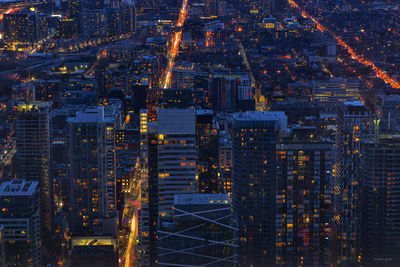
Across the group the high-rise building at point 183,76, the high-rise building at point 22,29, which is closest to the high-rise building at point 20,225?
the high-rise building at point 183,76

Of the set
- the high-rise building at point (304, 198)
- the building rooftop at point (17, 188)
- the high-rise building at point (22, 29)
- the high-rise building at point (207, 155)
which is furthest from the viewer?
the high-rise building at point (22, 29)

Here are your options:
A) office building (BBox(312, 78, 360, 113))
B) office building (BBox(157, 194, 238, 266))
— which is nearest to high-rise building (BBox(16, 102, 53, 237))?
office building (BBox(157, 194, 238, 266))

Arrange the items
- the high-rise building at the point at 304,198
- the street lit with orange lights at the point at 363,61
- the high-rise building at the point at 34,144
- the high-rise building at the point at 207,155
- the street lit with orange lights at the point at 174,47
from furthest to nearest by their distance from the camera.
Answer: the street lit with orange lights at the point at 174,47, the street lit with orange lights at the point at 363,61, the high-rise building at the point at 34,144, the high-rise building at the point at 207,155, the high-rise building at the point at 304,198

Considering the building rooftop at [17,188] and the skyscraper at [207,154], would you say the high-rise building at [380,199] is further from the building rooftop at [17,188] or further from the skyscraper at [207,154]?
the building rooftop at [17,188]

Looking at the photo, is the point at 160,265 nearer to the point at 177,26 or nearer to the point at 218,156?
the point at 218,156

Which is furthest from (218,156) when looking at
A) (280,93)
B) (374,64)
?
(374,64)

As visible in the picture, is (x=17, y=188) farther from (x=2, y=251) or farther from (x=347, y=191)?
(x=347, y=191)
